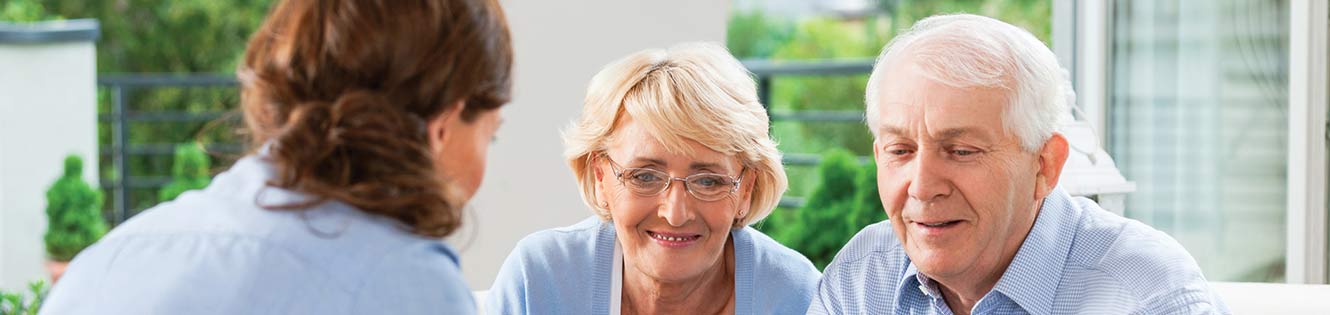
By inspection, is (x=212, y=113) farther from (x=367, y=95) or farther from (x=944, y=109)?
(x=367, y=95)

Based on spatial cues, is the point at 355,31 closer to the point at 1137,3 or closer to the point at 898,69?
the point at 898,69

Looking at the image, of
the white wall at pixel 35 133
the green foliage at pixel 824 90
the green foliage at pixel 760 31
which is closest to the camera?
the white wall at pixel 35 133

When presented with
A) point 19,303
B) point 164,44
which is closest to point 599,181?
point 19,303

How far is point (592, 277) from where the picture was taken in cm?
230

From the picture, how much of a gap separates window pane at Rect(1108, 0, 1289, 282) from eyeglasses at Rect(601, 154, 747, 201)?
2252 millimetres

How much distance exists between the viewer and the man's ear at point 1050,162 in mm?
1790

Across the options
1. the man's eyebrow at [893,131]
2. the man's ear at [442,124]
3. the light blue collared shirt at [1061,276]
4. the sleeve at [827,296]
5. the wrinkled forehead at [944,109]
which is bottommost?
the sleeve at [827,296]

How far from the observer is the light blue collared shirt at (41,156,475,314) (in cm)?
105

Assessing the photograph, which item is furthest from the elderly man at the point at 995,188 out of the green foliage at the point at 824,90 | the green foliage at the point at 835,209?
the green foliage at the point at 824,90

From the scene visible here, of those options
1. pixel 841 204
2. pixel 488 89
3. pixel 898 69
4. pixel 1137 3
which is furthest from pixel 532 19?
pixel 488 89

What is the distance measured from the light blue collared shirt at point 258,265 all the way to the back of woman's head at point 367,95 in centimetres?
2

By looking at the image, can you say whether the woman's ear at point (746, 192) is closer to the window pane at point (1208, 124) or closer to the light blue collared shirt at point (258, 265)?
the light blue collared shirt at point (258, 265)

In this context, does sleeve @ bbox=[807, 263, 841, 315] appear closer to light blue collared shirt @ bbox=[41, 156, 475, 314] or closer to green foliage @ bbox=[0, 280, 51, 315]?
light blue collared shirt @ bbox=[41, 156, 475, 314]

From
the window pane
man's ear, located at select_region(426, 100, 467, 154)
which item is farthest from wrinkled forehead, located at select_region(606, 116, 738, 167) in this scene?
the window pane
